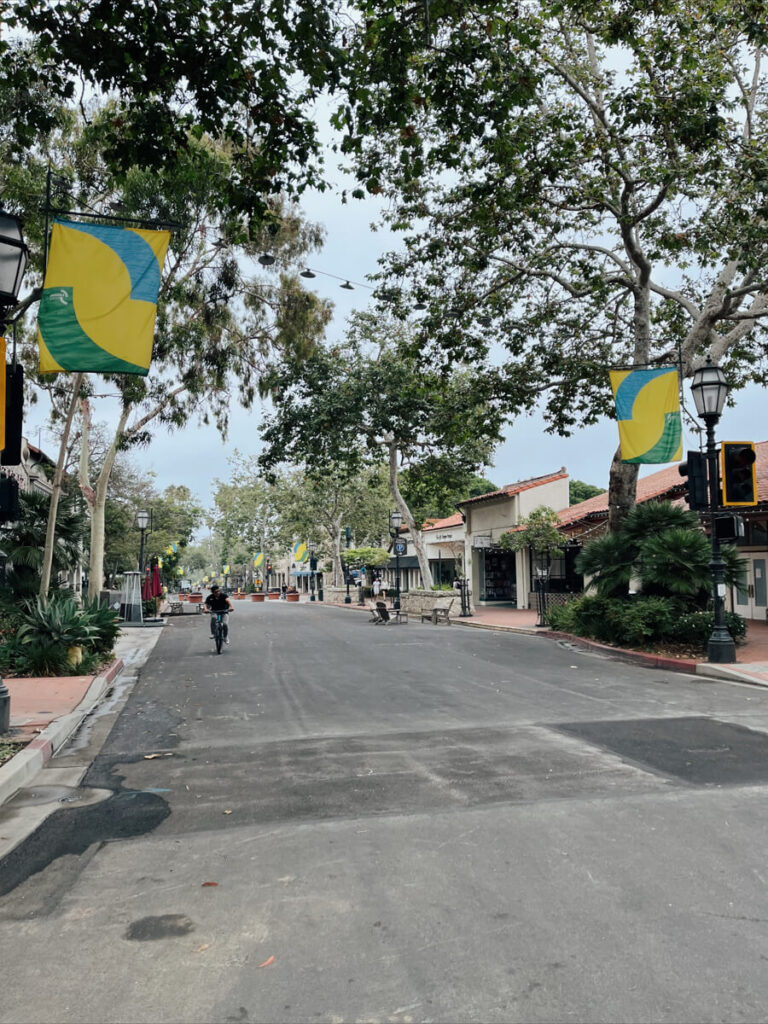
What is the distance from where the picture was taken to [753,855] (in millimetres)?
4680

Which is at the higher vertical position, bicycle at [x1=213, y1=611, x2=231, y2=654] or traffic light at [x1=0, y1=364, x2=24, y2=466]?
traffic light at [x1=0, y1=364, x2=24, y2=466]

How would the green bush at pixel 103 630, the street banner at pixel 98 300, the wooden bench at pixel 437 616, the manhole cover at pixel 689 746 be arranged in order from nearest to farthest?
the manhole cover at pixel 689 746 < the street banner at pixel 98 300 < the green bush at pixel 103 630 < the wooden bench at pixel 437 616

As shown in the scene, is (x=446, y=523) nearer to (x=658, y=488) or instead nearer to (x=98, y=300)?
(x=658, y=488)

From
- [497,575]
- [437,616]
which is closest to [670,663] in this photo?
[437,616]

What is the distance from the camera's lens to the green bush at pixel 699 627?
1541cm

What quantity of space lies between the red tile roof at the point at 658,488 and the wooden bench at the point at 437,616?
20.5 ft

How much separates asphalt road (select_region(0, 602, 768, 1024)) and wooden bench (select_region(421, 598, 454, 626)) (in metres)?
19.4

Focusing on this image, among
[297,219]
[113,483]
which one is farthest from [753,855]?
[113,483]

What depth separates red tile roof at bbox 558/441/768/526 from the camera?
2283 cm

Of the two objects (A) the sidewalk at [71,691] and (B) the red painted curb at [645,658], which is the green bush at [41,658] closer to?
(A) the sidewalk at [71,691]

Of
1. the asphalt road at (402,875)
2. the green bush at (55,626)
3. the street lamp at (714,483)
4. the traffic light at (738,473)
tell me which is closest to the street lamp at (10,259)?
the asphalt road at (402,875)

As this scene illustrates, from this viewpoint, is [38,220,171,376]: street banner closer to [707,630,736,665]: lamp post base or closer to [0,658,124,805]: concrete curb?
[0,658,124,805]: concrete curb

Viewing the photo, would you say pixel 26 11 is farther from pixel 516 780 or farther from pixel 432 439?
pixel 432 439

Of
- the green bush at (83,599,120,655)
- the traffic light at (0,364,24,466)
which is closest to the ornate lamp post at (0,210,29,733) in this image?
the traffic light at (0,364,24,466)
